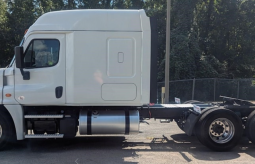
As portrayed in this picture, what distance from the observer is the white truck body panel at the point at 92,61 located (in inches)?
270

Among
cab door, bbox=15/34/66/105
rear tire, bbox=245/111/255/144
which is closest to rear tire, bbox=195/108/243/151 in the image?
rear tire, bbox=245/111/255/144

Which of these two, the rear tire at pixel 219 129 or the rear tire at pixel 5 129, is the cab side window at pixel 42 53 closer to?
the rear tire at pixel 5 129

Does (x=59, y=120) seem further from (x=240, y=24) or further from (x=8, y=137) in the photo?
(x=240, y=24)

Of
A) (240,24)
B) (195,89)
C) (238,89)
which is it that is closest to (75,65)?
(195,89)

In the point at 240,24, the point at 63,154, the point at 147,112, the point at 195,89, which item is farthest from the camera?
the point at 240,24

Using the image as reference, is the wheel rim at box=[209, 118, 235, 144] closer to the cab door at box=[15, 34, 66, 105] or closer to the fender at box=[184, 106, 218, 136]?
the fender at box=[184, 106, 218, 136]

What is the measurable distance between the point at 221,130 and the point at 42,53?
467 centimetres

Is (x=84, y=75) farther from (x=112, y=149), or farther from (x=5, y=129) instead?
(x=5, y=129)

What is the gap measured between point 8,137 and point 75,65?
230cm

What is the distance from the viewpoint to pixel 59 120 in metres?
7.07

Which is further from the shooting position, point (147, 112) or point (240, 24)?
point (240, 24)

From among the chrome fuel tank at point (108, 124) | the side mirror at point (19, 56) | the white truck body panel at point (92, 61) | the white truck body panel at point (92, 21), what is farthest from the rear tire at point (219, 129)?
the side mirror at point (19, 56)

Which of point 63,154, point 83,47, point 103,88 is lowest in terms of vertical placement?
point 63,154

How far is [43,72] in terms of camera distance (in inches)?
271
